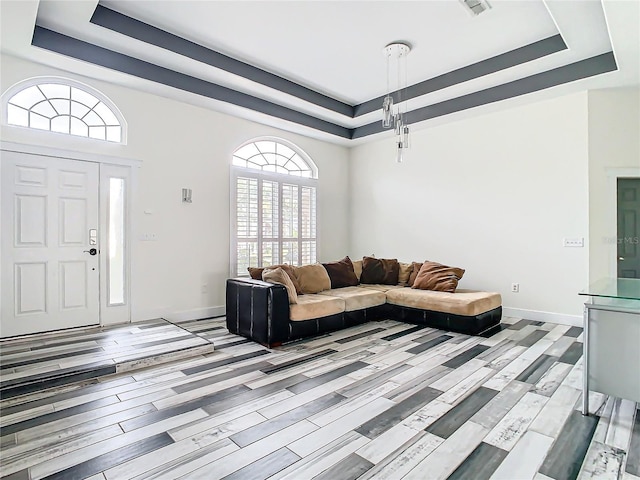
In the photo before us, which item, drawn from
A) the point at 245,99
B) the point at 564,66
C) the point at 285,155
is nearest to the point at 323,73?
the point at 245,99

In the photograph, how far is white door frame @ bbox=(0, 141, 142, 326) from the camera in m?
4.00

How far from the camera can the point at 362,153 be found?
702 cm

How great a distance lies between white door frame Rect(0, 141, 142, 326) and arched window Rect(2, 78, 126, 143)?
0.25m

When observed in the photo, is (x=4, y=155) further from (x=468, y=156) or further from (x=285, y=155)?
(x=468, y=156)

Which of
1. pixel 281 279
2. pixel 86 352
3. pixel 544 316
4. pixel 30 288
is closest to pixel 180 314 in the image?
pixel 86 352

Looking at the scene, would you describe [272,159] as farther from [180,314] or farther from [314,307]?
[314,307]

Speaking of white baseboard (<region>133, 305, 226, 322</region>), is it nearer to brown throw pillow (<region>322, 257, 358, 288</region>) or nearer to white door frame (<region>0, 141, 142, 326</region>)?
white door frame (<region>0, 141, 142, 326</region>)

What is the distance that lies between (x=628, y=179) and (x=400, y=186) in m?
3.13

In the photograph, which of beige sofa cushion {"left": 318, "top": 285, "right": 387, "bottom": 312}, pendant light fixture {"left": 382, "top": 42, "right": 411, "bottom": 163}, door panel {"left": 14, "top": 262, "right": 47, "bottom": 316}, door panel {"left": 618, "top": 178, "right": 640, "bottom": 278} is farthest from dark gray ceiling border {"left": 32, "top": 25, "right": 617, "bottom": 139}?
beige sofa cushion {"left": 318, "top": 285, "right": 387, "bottom": 312}

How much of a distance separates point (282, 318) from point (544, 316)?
11.9ft

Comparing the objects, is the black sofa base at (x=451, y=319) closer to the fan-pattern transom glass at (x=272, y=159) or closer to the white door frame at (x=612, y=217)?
the white door frame at (x=612, y=217)

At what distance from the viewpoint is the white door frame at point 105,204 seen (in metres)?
4.00

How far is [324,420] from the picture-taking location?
2.26 m

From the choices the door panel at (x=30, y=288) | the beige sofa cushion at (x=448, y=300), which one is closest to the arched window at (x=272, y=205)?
the beige sofa cushion at (x=448, y=300)
